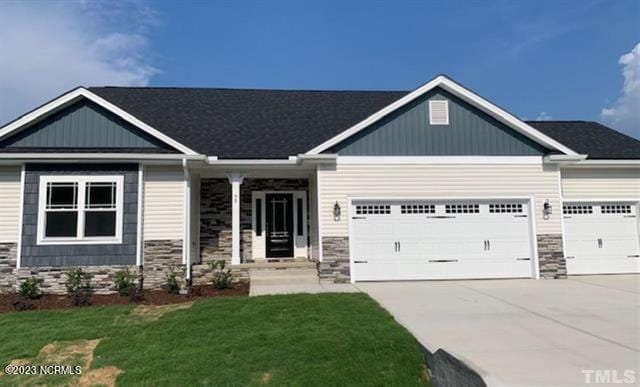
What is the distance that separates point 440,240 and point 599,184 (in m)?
5.17

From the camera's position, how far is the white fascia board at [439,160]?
11750 millimetres

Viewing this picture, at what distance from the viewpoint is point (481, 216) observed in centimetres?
1200

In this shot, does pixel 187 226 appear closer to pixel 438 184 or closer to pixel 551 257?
pixel 438 184

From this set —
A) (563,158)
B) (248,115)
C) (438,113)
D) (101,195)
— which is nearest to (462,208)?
(438,113)

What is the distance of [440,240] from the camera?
11883 millimetres

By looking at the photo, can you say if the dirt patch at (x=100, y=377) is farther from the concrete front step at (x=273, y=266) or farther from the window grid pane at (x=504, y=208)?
the window grid pane at (x=504, y=208)

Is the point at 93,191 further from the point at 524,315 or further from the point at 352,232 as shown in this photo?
the point at 524,315

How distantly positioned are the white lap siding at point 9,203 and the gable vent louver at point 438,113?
10.4m

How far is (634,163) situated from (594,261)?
3.03 meters

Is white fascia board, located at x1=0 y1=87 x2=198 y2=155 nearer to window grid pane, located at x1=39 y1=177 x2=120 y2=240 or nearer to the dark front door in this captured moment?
window grid pane, located at x1=39 y1=177 x2=120 y2=240

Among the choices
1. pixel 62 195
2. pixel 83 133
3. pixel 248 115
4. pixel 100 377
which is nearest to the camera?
pixel 100 377

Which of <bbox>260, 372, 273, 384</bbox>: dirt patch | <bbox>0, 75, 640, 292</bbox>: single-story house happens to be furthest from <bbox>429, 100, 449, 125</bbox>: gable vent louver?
<bbox>260, 372, 273, 384</bbox>: dirt patch

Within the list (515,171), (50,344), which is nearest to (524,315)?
(515,171)

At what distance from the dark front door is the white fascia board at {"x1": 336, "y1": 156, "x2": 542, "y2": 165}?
2765mm
